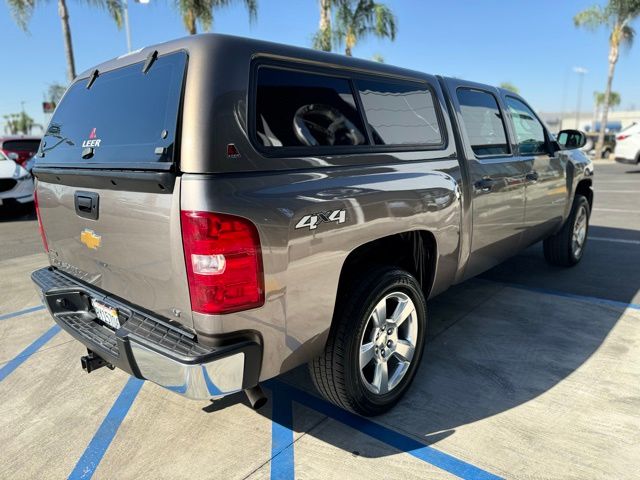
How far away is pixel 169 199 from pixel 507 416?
7.21 ft

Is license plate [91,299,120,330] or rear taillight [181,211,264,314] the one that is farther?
license plate [91,299,120,330]

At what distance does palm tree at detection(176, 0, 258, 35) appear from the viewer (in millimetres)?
14344

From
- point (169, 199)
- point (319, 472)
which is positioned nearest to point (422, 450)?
point (319, 472)

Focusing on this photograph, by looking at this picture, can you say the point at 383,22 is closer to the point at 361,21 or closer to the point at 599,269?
the point at 361,21

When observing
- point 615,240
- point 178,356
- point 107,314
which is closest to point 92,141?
point 107,314

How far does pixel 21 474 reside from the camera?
2.39 m

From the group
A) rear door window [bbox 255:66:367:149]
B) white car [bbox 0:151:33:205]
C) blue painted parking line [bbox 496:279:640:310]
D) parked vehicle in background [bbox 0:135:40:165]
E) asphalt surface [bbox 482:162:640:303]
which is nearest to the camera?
rear door window [bbox 255:66:367:149]

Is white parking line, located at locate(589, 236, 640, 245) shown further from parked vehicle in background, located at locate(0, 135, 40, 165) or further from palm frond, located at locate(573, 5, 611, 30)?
palm frond, located at locate(573, 5, 611, 30)

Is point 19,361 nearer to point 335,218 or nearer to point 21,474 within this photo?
point 21,474

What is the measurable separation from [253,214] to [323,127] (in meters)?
0.72

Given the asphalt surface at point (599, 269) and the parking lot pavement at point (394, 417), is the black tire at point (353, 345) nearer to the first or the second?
the parking lot pavement at point (394, 417)

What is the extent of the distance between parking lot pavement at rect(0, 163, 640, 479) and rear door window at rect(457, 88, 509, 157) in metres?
1.44

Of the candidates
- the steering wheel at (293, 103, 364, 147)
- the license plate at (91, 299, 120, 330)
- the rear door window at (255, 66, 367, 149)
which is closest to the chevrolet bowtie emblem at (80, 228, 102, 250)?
the license plate at (91, 299, 120, 330)

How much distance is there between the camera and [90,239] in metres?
2.54
